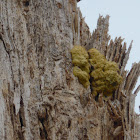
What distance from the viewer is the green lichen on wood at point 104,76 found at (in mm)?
5145

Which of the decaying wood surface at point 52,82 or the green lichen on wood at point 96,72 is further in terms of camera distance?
the green lichen on wood at point 96,72

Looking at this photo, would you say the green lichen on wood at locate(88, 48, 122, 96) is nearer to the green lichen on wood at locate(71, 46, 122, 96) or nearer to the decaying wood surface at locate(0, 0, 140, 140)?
the green lichen on wood at locate(71, 46, 122, 96)

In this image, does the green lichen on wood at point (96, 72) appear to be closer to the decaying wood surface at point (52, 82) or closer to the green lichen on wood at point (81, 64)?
the green lichen on wood at point (81, 64)

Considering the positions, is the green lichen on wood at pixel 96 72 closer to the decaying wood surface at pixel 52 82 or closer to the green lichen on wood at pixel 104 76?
the green lichen on wood at pixel 104 76

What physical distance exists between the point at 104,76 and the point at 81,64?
0.41 metres

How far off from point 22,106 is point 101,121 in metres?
1.22

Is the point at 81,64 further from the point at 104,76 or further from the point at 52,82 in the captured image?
the point at 52,82

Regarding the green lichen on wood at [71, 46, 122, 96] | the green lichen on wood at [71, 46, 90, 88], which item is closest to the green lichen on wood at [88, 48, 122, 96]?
the green lichen on wood at [71, 46, 122, 96]

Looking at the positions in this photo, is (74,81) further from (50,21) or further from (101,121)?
(50,21)

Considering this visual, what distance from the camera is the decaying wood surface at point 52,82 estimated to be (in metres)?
→ 4.83

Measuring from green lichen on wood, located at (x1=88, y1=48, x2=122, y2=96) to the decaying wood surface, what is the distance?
18cm

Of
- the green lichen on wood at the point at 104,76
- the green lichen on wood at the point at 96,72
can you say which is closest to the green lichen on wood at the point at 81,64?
the green lichen on wood at the point at 96,72

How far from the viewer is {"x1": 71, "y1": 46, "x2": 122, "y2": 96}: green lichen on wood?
5.13 meters

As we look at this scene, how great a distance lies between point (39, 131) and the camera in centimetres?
481
